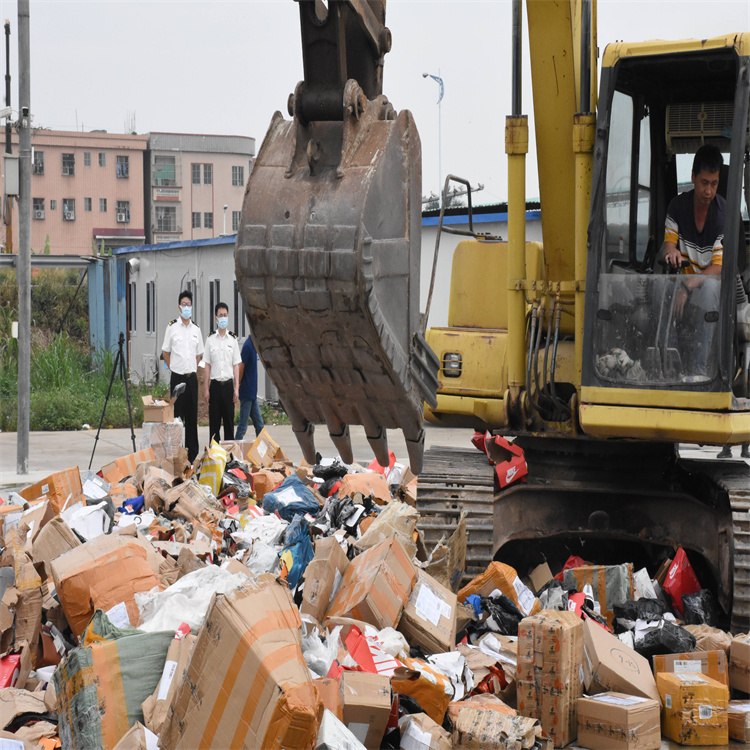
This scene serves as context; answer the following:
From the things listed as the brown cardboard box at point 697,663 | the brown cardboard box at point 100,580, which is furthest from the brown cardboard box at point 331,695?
the brown cardboard box at point 697,663

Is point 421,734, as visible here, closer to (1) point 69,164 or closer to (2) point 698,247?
(2) point 698,247

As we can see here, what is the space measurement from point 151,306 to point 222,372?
13405mm

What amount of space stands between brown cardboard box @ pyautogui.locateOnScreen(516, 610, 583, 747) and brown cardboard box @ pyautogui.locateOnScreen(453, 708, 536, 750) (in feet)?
0.82

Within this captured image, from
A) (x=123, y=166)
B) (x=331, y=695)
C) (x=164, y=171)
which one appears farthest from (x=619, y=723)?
(x=164, y=171)

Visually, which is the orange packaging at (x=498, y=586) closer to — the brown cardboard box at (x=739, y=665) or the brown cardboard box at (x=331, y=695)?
the brown cardboard box at (x=739, y=665)

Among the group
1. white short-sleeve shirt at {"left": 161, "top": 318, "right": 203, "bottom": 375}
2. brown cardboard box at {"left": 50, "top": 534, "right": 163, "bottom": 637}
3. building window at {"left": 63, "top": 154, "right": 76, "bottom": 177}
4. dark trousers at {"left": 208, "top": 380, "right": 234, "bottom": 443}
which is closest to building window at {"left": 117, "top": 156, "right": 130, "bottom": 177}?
building window at {"left": 63, "top": 154, "right": 76, "bottom": 177}

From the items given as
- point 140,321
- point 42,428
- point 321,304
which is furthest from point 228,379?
point 140,321

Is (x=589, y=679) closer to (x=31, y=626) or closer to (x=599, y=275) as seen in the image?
(x=599, y=275)

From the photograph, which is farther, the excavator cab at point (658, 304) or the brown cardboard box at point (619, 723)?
the excavator cab at point (658, 304)

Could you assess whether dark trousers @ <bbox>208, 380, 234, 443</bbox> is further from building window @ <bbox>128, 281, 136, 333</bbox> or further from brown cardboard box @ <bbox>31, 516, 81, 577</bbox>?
building window @ <bbox>128, 281, 136, 333</bbox>

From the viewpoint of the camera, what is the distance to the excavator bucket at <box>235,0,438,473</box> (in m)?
2.81

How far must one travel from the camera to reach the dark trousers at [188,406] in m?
10.6

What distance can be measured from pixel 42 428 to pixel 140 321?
9373mm

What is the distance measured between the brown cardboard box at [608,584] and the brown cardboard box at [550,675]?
1.20 metres
